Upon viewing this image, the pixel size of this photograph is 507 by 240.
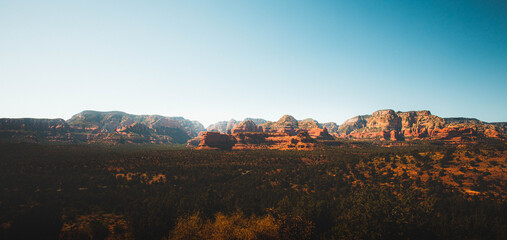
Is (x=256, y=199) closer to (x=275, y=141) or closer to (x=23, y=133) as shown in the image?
(x=275, y=141)

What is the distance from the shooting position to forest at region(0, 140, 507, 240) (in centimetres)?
3478

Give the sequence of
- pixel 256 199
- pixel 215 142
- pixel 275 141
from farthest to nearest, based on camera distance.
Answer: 1. pixel 215 142
2. pixel 275 141
3. pixel 256 199

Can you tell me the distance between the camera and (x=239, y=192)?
59.1m

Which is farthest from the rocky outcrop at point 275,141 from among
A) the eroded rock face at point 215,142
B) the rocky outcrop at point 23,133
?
the rocky outcrop at point 23,133

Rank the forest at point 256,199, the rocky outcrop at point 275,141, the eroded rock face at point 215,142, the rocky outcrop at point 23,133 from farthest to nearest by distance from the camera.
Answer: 1. the eroded rock face at point 215,142
2. the rocky outcrop at point 23,133
3. the rocky outcrop at point 275,141
4. the forest at point 256,199

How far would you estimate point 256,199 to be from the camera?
54469mm

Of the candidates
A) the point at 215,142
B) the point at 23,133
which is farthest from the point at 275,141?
the point at 23,133

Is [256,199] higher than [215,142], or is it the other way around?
[215,142]

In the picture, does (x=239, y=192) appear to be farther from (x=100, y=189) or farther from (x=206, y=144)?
(x=206, y=144)

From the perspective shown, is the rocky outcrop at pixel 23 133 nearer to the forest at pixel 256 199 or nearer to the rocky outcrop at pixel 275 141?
the forest at pixel 256 199

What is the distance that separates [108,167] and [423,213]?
98136mm

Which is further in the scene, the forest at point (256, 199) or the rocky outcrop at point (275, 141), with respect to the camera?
the rocky outcrop at point (275, 141)

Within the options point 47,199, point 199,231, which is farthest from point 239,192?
point 47,199

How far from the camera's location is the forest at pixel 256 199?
114 ft
